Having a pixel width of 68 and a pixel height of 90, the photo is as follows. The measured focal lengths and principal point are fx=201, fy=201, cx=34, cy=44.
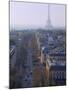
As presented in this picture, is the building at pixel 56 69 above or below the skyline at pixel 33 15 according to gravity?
below

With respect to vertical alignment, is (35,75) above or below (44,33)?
below

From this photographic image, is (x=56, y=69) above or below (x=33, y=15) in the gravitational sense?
below

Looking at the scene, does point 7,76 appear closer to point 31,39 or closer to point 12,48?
point 12,48

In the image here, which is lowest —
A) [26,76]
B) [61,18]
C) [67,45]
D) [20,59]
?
[26,76]

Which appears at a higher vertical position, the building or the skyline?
the skyline

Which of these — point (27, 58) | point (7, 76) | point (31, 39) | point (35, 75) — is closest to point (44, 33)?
point (31, 39)

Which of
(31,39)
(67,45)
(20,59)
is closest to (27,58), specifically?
(20,59)

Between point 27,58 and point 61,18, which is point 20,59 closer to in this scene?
point 27,58
